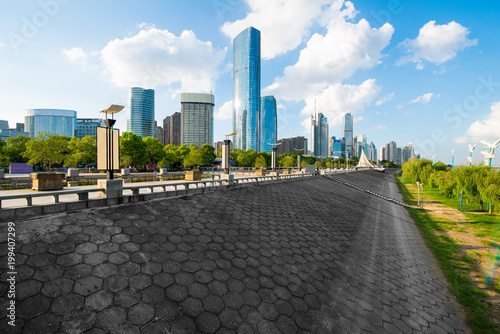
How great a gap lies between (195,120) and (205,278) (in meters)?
146

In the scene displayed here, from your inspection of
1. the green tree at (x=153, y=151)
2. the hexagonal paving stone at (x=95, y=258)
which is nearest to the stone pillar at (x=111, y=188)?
the hexagonal paving stone at (x=95, y=258)

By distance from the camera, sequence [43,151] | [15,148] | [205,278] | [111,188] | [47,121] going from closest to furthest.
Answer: [205,278], [111,188], [43,151], [15,148], [47,121]

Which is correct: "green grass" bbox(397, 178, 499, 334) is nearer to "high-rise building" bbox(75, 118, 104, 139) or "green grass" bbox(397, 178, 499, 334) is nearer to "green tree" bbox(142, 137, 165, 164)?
"green tree" bbox(142, 137, 165, 164)

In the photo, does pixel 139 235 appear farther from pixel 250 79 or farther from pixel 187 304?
pixel 250 79

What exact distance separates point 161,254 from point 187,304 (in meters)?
1.78

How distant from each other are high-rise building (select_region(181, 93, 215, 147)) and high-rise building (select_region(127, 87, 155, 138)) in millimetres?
25874

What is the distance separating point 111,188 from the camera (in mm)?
7746

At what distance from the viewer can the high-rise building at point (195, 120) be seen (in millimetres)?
140875

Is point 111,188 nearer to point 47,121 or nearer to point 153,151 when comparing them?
point 153,151

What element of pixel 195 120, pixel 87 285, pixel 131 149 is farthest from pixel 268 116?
pixel 87 285

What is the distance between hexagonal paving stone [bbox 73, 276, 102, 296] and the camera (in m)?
4.55

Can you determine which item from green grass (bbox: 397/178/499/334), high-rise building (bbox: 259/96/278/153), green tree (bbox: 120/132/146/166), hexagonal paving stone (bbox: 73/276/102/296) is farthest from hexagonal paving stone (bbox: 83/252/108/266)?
high-rise building (bbox: 259/96/278/153)

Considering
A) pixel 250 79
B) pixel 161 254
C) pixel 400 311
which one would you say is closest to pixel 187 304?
pixel 161 254

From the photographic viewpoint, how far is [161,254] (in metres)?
6.21
